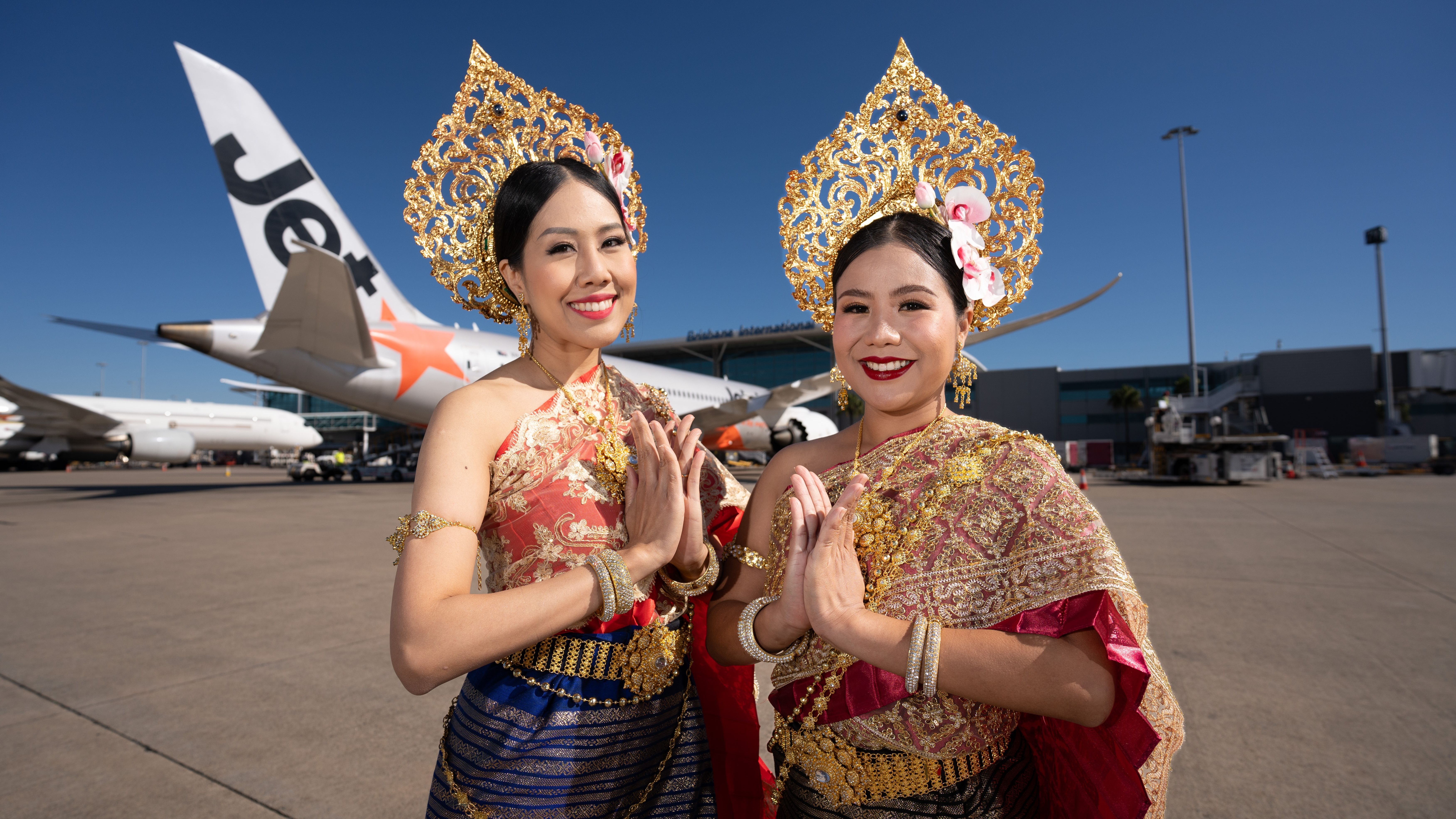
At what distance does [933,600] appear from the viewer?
1.37 m

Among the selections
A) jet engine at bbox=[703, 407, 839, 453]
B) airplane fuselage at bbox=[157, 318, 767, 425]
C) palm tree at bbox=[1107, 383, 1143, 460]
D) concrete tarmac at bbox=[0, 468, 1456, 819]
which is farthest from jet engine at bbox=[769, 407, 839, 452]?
palm tree at bbox=[1107, 383, 1143, 460]

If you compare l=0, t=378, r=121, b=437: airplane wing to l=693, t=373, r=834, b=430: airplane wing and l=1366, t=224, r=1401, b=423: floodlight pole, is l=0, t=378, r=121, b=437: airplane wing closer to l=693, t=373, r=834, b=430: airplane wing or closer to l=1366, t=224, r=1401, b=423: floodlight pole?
l=693, t=373, r=834, b=430: airplane wing

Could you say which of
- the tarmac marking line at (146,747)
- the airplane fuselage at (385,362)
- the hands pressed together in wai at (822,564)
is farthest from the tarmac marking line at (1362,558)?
the airplane fuselage at (385,362)

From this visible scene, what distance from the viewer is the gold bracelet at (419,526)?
1301 millimetres

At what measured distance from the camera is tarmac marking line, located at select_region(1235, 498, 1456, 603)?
634 cm

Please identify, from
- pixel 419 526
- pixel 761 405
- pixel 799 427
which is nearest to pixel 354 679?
pixel 419 526

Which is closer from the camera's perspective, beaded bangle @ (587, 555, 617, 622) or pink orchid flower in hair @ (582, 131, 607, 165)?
beaded bangle @ (587, 555, 617, 622)

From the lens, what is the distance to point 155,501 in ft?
54.4

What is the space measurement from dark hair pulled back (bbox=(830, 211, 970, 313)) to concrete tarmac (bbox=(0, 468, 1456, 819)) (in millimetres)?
2626

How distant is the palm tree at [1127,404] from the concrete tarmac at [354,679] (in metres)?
43.3

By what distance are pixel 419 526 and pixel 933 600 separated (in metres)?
1.03

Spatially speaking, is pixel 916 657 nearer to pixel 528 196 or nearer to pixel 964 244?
pixel 964 244

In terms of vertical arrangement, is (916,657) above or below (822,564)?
below

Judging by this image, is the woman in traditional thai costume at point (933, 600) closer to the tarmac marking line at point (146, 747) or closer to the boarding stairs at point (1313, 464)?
the tarmac marking line at point (146, 747)
